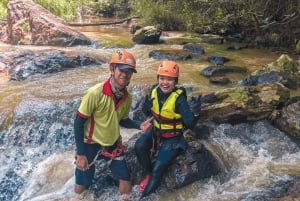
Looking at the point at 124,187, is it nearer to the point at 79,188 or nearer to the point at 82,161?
the point at 79,188

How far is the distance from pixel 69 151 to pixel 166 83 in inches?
99.6

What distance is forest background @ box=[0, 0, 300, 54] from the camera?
11148mm

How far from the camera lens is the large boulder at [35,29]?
13219 millimetres

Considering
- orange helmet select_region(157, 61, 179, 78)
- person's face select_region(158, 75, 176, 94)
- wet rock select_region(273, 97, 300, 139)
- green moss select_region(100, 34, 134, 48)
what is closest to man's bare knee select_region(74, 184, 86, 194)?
person's face select_region(158, 75, 176, 94)

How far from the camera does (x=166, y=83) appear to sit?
15.1ft

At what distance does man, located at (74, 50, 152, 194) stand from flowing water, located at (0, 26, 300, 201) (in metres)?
0.61

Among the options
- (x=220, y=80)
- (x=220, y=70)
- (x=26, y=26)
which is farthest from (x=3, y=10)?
(x=220, y=80)

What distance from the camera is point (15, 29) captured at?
Result: 44.9 ft

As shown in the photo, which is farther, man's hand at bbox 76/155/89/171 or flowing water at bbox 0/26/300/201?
flowing water at bbox 0/26/300/201

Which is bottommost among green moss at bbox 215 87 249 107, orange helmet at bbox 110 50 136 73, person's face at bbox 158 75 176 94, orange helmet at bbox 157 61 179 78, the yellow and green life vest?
green moss at bbox 215 87 249 107

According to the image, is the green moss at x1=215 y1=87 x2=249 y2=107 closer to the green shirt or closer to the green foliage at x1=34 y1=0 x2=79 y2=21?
the green shirt

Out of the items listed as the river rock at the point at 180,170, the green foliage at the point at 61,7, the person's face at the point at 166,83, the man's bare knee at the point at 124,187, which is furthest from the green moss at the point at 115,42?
the man's bare knee at the point at 124,187

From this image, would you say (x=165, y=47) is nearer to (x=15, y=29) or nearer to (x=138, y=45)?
(x=138, y=45)

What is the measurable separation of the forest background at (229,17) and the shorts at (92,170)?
5004 mm
